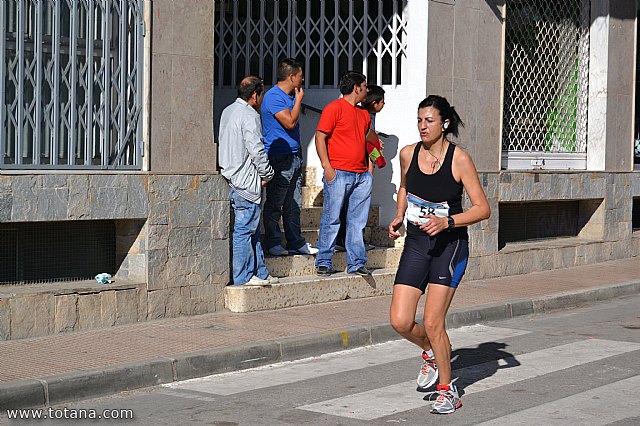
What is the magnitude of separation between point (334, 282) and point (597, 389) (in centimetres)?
406

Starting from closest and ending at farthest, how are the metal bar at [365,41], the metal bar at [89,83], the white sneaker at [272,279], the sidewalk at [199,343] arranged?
the sidewalk at [199,343]
the metal bar at [89,83]
the white sneaker at [272,279]
the metal bar at [365,41]

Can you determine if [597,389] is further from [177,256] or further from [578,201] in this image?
[578,201]

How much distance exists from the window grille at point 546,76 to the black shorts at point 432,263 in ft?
26.6

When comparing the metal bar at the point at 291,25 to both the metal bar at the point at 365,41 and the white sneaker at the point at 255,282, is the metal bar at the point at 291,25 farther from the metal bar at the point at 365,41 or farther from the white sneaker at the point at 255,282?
the white sneaker at the point at 255,282

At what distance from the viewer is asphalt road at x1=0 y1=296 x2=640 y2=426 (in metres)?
6.82

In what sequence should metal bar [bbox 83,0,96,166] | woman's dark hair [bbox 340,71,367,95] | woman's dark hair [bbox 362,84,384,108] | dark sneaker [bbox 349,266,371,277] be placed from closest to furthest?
metal bar [bbox 83,0,96,166] < woman's dark hair [bbox 340,71,367,95] < dark sneaker [bbox 349,266,371,277] < woman's dark hair [bbox 362,84,384,108]

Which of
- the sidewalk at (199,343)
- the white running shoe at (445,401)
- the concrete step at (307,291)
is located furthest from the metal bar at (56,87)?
the white running shoe at (445,401)

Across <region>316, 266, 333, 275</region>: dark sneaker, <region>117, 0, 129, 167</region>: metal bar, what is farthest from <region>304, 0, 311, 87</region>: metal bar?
<region>117, 0, 129, 167</region>: metal bar

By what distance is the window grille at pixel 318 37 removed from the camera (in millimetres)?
13383

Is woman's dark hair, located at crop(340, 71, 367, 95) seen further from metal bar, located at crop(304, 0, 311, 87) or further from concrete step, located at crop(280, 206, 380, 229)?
metal bar, located at crop(304, 0, 311, 87)

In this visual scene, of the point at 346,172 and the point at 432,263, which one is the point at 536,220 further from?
the point at 432,263

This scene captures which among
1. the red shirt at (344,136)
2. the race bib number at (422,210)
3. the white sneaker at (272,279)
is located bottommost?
the white sneaker at (272,279)

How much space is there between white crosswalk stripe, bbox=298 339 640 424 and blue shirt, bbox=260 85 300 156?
11.6ft

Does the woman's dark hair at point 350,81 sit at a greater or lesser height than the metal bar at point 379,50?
lesser
